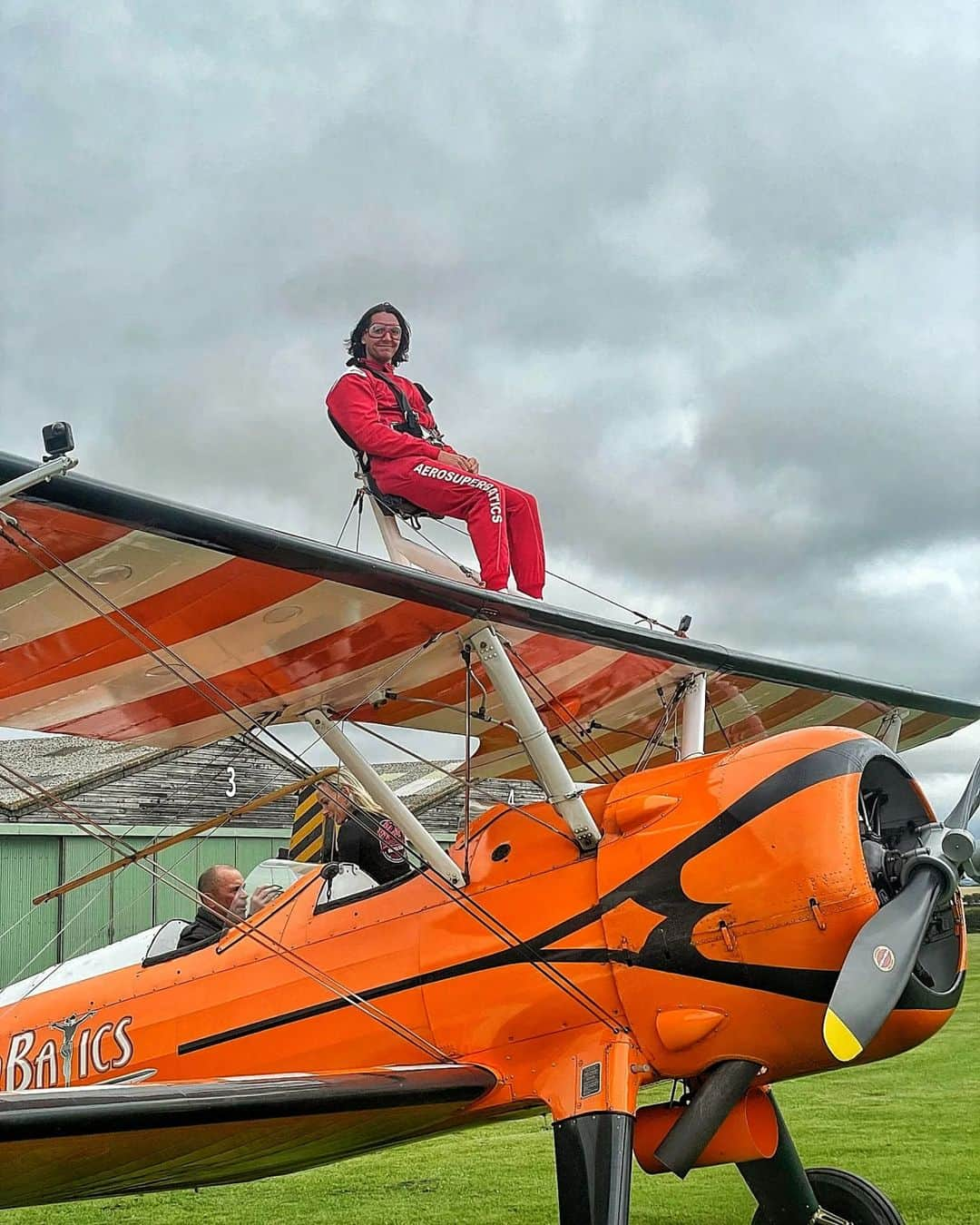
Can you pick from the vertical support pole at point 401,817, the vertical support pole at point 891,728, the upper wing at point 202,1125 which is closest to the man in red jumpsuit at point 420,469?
the vertical support pole at point 401,817

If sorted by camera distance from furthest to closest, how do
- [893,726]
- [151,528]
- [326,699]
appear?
[893,726]
[326,699]
[151,528]

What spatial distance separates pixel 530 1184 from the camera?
24.3ft

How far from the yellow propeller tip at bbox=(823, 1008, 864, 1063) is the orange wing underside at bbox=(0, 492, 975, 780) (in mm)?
1955

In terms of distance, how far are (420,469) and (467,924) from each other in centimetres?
197

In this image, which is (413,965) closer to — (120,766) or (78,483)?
(78,483)

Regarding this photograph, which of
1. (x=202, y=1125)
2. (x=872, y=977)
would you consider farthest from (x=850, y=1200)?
(x=202, y=1125)

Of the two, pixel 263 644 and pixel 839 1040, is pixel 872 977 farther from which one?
pixel 263 644

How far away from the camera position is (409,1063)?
16.4 ft

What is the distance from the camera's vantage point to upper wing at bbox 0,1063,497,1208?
3.63m

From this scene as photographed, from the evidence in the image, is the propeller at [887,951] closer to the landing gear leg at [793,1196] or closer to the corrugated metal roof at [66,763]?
the landing gear leg at [793,1196]

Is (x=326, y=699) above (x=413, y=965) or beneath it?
above

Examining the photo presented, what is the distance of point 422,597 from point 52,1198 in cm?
254

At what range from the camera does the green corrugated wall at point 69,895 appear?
1775 centimetres

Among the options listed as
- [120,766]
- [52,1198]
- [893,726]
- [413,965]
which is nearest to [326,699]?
[413,965]
